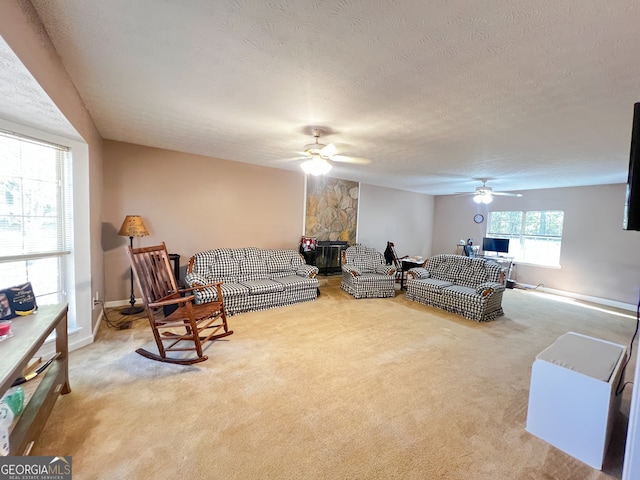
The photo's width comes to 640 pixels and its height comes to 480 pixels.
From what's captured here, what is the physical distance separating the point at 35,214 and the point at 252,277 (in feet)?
8.79

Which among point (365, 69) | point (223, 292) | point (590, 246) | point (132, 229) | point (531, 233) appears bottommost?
point (223, 292)

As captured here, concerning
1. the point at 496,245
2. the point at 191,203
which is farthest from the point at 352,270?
the point at 496,245

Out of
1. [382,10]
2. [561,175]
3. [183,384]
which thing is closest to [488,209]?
[561,175]

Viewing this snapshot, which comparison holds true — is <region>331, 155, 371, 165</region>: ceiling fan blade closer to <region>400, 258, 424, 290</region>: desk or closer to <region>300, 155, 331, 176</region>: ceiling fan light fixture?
<region>300, 155, 331, 176</region>: ceiling fan light fixture

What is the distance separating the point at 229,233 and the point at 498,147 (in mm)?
4289

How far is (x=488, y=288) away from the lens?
3.91 metres

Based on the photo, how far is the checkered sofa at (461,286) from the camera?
12.9ft

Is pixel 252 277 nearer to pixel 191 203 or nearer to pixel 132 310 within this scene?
pixel 191 203

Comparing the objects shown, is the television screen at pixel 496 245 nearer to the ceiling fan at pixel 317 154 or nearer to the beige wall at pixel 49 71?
the ceiling fan at pixel 317 154

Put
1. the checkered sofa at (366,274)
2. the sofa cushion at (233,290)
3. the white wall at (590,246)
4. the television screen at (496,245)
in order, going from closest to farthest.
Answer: the sofa cushion at (233,290), the checkered sofa at (366,274), the white wall at (590,246), the television screen at (496,245)

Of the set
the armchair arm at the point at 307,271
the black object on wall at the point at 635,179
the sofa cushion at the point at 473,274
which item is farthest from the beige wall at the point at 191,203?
the black object on wall at the point at 635,179
